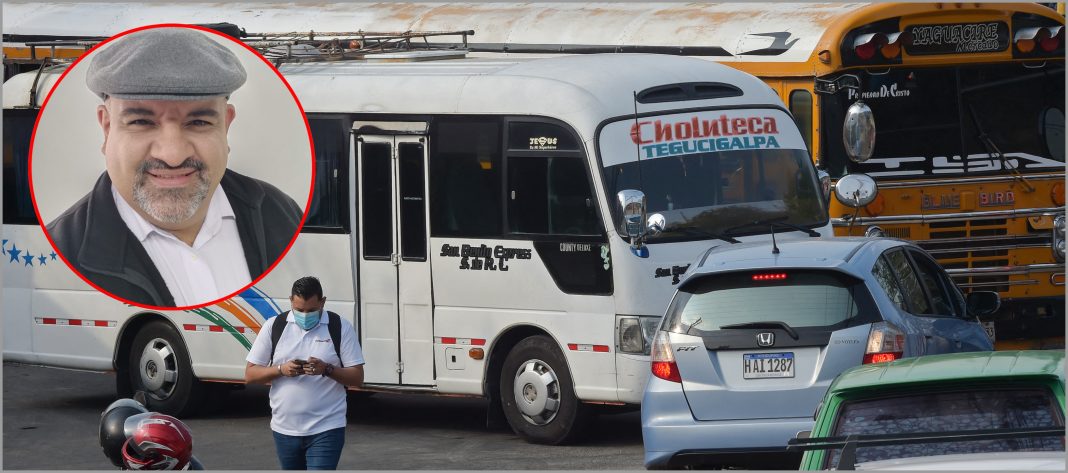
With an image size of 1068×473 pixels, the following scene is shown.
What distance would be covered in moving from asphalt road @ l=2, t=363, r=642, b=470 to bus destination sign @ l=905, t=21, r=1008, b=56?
4.06m

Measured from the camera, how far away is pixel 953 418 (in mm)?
6871

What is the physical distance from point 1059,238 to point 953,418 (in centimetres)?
910

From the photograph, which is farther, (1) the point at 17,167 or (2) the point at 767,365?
(1) the point at 17,167

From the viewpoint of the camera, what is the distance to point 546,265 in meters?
14.0

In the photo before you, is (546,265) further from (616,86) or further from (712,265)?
(712,265)

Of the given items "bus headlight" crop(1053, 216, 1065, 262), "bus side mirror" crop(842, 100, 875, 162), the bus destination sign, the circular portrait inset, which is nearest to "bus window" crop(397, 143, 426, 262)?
the circular portrait inset

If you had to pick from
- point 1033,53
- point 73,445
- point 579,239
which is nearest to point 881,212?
point 1033,53

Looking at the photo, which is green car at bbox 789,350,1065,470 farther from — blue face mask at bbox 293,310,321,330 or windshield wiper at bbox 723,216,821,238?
windshield wiper at bbox 723,216,821,238

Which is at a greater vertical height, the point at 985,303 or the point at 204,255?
the point at 204,255

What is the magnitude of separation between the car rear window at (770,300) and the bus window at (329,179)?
15.2ft

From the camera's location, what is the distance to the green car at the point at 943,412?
6578mm

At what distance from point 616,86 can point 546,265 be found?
149cm

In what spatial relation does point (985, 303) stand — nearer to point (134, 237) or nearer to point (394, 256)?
point (394, 256)

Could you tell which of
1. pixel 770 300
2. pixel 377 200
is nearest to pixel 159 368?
pixel 377 200
